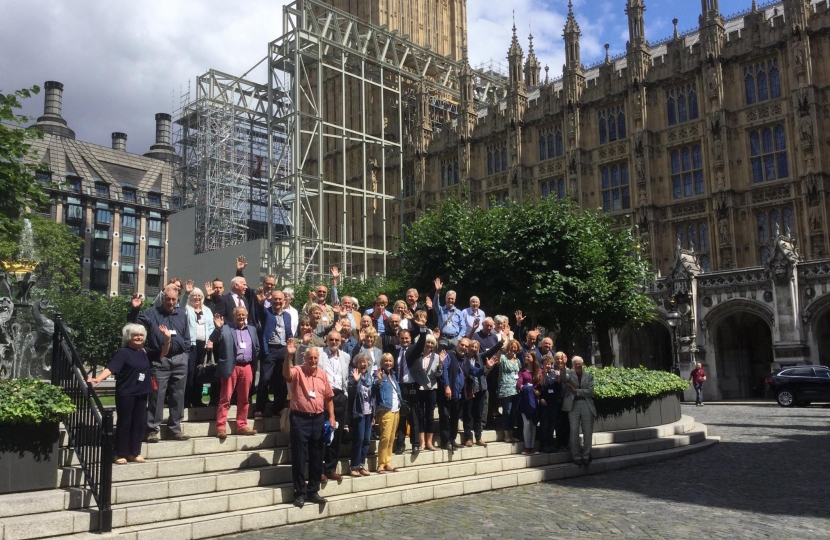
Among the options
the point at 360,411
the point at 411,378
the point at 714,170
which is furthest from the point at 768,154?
the point at 360,411

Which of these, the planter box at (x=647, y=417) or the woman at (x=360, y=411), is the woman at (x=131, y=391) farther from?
the planter box at (x=647, y=417)

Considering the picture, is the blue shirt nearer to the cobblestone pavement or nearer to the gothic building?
the cobblestone pavement

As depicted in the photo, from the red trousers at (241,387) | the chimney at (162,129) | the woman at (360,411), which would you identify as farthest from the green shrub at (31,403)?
the chimney at (162,129)

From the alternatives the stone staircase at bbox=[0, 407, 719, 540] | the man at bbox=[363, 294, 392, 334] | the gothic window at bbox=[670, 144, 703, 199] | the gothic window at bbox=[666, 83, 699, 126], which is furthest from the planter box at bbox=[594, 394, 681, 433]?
the gothic window at bbox=[666, 83, 699, 126]

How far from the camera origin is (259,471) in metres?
9.21

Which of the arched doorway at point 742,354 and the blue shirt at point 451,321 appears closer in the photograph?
the blue shirt at point 451,321

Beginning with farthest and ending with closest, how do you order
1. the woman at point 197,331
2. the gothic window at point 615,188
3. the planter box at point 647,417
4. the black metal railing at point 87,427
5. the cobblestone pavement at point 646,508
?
the gothic window at point 615,188
the planter box at point 647,417
the woman at point 197,331
the cobblestone pavement at point 646,508
the black metal railing at point 87,427

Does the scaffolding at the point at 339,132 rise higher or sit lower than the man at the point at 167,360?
higher

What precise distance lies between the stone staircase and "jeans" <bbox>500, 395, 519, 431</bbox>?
0.30 m

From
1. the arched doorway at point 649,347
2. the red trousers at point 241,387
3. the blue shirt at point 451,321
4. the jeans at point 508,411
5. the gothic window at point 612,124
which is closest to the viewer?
the red trousers at point 241,387

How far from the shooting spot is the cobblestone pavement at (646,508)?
8047mm

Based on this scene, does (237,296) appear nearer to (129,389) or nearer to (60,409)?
(129,389)

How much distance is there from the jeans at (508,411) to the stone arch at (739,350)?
73.6ft

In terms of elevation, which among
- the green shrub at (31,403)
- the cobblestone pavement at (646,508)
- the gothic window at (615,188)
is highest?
the gothic window at (615,188)
